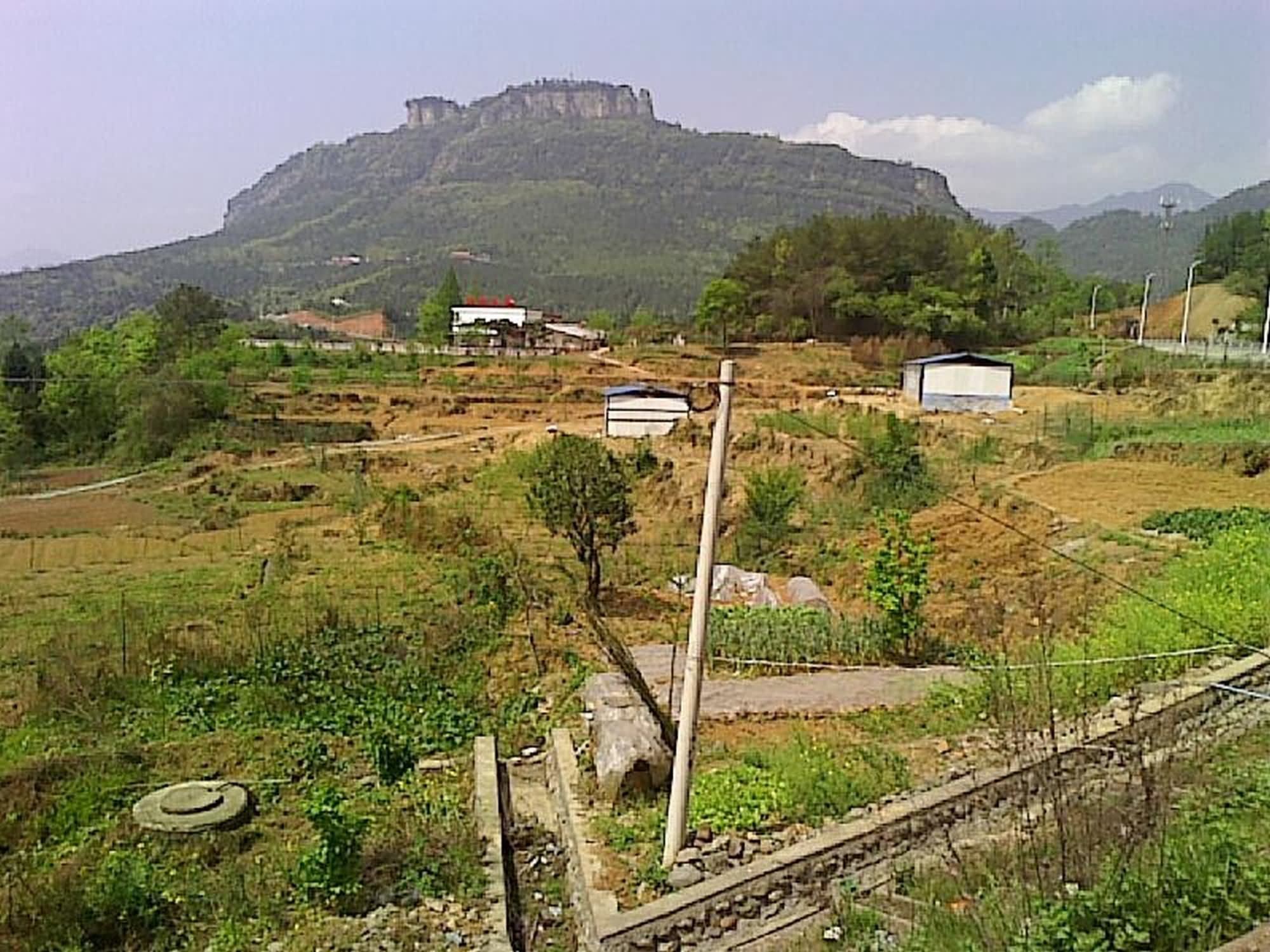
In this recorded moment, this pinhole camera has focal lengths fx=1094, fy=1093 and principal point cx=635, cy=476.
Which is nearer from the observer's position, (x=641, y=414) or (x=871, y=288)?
(x=641, y=414)

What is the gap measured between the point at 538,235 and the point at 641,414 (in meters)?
114

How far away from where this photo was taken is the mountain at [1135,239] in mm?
120250

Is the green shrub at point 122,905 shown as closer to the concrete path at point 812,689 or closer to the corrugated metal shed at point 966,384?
the concrete path at point 812,689

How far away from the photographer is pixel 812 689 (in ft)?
28.6

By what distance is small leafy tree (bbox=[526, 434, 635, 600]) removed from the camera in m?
12.0

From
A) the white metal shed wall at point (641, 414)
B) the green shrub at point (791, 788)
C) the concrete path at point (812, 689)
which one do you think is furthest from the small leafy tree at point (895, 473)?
the white metal shed wall at point (641, 414)

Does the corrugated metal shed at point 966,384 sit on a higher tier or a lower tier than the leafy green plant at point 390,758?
higher

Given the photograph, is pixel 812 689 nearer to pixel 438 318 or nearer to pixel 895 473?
pixel 895 473

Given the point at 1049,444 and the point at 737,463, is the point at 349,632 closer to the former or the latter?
the point at 737,463

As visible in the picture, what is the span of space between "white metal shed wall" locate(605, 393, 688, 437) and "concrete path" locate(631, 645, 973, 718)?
17.9 m

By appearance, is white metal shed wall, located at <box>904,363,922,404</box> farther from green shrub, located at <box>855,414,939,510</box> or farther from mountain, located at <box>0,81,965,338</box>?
mountain, located at <box>0,81,965,338</box>

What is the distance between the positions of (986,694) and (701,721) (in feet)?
6.52

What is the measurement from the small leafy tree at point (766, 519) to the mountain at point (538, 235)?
8254cm

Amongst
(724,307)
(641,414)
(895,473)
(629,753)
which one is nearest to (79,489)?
(641,414)
